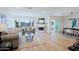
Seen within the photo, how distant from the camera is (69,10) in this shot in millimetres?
2859

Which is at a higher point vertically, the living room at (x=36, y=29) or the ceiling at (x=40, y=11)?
the ceiling at (x=40, y=11)

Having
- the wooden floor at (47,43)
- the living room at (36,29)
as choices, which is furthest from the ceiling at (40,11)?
the wooden floor at (47,43)

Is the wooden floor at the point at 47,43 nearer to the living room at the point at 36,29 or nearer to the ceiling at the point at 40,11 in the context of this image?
the living room at the point at 36,29

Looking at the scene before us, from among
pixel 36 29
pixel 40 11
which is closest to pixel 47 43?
pixel 36 29

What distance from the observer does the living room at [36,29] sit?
2.82 m

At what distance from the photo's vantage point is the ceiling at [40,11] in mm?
2812

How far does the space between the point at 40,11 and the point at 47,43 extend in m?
0.75

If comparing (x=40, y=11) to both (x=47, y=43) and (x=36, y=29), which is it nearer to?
(x=36, y=29)

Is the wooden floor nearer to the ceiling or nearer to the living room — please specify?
the living room

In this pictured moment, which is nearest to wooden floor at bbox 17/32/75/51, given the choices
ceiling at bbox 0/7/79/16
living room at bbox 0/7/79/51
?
living room at bbox 0/7/79/51

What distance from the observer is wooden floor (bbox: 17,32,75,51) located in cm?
287
